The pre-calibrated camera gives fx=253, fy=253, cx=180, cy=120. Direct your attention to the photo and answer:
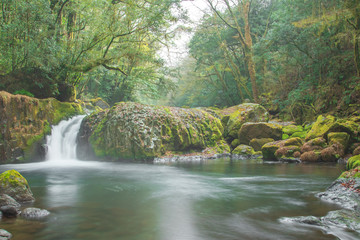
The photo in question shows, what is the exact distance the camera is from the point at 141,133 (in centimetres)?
1184

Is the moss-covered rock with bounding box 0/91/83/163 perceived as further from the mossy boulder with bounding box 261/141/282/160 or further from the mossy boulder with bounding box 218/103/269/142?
the mossy boulder with bounding box 261/141/282/160

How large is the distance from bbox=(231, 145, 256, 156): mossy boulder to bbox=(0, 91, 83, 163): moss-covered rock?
9.74 metres

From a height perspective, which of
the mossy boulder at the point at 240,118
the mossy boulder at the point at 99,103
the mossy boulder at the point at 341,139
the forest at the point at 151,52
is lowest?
the mossy boulder at the point at 341,139

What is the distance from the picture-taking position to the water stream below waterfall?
3.23 m

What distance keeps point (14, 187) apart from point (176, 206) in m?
2.88

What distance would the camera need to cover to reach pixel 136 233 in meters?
3.27

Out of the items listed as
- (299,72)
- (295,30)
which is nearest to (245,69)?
(299,72)

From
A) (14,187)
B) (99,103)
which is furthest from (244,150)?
(99,103)

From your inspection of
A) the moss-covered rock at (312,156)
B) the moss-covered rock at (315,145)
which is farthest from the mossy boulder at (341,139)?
the moss-covered rock at (312,156)

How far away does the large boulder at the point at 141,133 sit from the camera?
1183 cm

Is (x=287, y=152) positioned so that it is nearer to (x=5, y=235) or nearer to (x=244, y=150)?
(x=244, y=150)

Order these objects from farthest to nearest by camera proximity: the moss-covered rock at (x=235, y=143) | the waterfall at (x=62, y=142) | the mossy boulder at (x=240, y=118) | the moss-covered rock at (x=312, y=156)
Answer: the mossy boulder at (x=240, y=118) → the moss-covered rock at (x=235, y=143) → the waterfall at (x=62, y=142) → the moss-covered rock at (x=312, y=156)

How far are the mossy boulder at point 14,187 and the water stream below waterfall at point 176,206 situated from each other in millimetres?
250

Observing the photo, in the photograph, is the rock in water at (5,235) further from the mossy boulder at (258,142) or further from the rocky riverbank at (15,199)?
the mossy boulder at (258,142)
